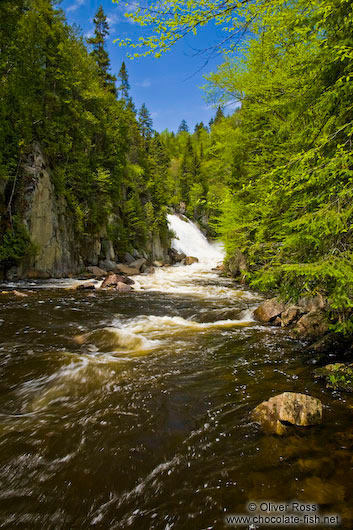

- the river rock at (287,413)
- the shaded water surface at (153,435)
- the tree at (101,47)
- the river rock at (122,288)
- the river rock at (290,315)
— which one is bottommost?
the shaded water surface at (153,435)

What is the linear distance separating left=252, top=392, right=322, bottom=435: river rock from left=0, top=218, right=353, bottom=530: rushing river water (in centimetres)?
12

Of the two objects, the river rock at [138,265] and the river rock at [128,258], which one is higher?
the river rock at [128,258]

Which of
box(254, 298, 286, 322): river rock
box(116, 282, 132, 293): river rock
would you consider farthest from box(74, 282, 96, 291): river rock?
box(254, 298, 286, 322): river rock

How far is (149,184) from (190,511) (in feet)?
107

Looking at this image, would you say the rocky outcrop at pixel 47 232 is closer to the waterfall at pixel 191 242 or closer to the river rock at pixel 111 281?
the river rock at pixel 111 281

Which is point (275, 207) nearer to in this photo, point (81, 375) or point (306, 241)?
point (306, 241)

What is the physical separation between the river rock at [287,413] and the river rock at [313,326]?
3538 mm

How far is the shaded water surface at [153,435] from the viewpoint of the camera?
7.69 ft

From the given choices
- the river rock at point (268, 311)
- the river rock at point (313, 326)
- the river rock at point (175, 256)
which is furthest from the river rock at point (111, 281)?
the river rock at point (175, 256)

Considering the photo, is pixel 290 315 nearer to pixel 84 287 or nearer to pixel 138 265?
pixel 84 287

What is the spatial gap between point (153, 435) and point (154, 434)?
0.8 inches

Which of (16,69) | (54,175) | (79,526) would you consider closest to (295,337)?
(79,526)

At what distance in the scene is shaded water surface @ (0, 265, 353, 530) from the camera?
2344 mm

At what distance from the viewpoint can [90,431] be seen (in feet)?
11.0
